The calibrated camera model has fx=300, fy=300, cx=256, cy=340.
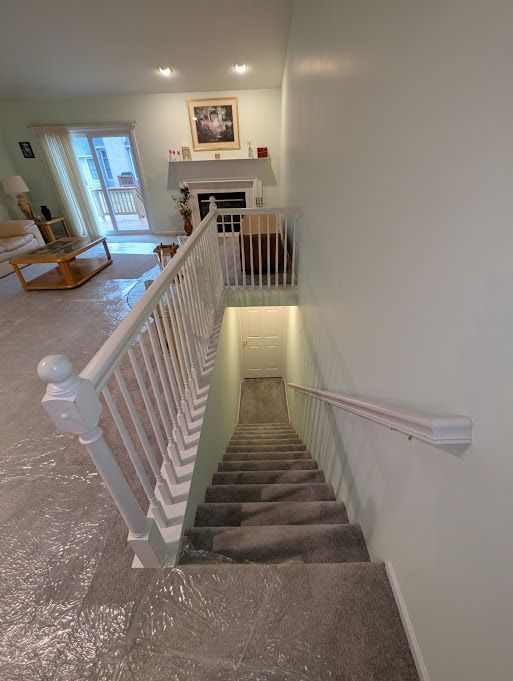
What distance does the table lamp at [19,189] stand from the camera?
5805mm

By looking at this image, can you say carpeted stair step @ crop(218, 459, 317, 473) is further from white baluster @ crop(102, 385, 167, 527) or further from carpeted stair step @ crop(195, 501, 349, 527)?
white baluster @ crop(102, 385, 167, 527)

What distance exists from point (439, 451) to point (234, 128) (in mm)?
6787

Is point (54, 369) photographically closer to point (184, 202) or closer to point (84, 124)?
point (184, 202)

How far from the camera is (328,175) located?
1.79 m

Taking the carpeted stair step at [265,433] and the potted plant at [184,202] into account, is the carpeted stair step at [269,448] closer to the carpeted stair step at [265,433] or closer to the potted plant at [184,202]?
the carpeted stair step at [265,433]

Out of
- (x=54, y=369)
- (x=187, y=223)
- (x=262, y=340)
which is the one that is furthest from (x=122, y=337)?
(x=187, y=223)

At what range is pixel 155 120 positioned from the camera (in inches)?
231

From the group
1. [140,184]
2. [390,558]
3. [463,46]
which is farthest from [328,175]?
[140,184]

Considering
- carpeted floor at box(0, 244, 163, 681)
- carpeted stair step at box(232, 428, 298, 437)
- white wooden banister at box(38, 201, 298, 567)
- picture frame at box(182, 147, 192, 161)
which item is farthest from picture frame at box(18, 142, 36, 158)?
carpeted stair step at box(232, 428, 298, 437)

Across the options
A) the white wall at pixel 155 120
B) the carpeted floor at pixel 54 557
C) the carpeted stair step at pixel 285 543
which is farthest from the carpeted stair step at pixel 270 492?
the white wall at pixel 155 120

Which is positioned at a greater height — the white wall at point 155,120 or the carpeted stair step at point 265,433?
the white wall at point 155,120

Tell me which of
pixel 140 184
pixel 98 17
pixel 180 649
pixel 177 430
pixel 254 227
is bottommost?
pixel 180 649

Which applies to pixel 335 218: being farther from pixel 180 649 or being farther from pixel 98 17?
pixel 98 17

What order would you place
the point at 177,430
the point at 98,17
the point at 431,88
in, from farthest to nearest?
the point at 98,17 → the point at 177,430 → the point at 431,88
